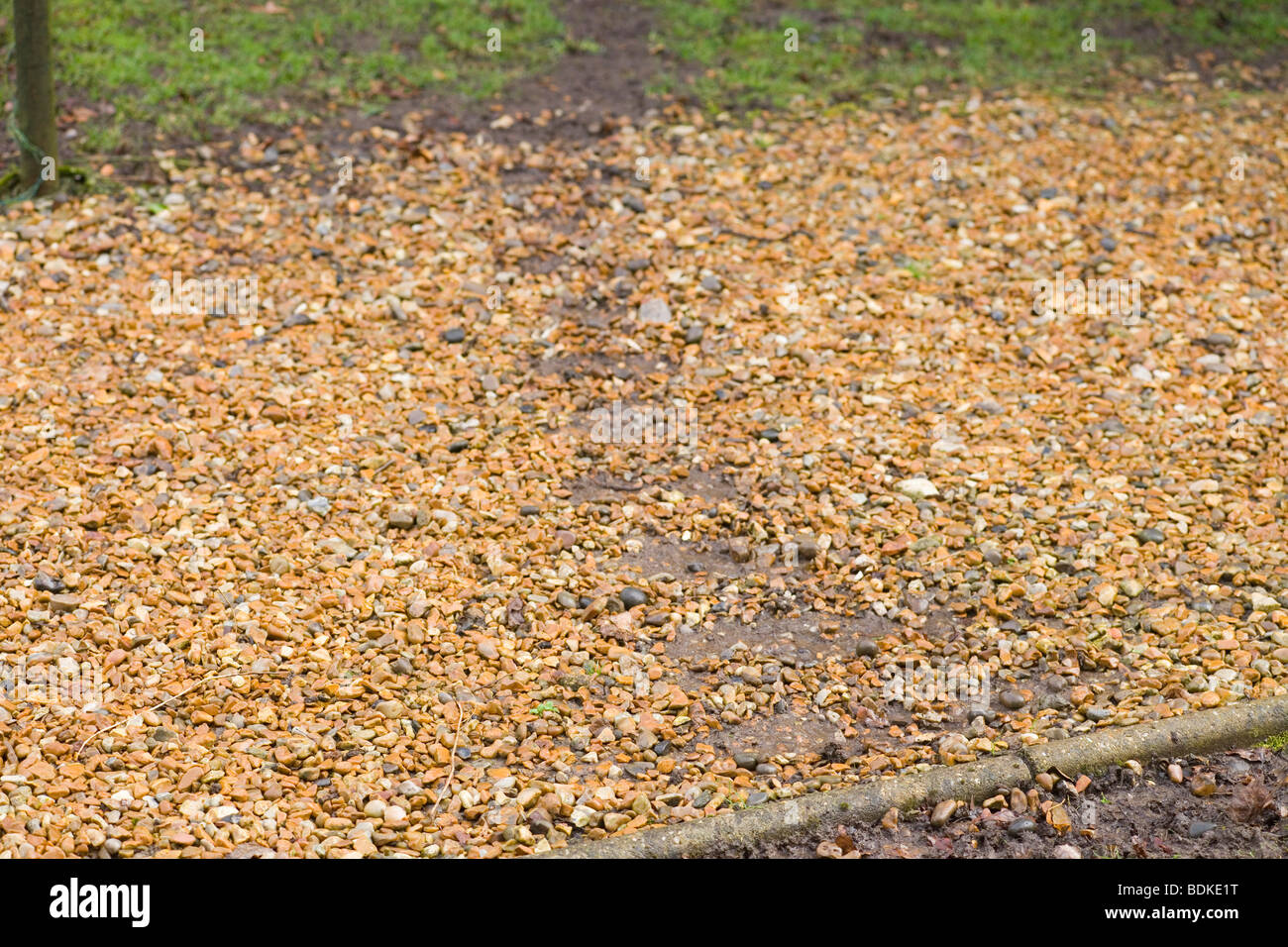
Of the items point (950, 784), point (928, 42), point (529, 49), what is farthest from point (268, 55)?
point (950, 784)

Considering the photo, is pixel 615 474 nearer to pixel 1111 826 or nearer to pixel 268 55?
pixel 1111 826

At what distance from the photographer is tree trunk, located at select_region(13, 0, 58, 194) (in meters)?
6.49

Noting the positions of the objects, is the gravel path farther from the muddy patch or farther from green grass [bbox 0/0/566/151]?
green grass [bbox 0/0/566/151]

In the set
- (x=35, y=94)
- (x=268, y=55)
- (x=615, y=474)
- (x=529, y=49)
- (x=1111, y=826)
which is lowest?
(x=1111, y=826)

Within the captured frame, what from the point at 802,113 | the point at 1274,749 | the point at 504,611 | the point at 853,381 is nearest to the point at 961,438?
the point at 853,381

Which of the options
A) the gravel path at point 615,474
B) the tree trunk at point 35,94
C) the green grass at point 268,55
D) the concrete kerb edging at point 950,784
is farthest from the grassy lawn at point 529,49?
the concrete kerb edging at point 950,784

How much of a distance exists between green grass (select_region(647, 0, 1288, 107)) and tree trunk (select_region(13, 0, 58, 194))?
3.85 metres

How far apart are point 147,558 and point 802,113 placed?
17.5 feet

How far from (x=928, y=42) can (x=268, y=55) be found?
481 centimetres

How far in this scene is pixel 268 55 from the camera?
26.7ft

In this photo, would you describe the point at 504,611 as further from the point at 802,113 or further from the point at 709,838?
the point at 802,113

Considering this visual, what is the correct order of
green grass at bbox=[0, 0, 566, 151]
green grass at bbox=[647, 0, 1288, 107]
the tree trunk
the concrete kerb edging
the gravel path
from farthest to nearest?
green grass at bbox=[647, 0, 1288, 107] → green grass at bbox=[0, 0, 566, 151] → the tree trunk → the gravel path → the concrete kerb edging

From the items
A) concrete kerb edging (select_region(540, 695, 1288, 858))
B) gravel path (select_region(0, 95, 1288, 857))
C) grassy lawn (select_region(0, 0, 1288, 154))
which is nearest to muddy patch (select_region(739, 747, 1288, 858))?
concrete kerb edging (select_region(540, 695, 1288, 858))

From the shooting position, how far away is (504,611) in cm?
465
